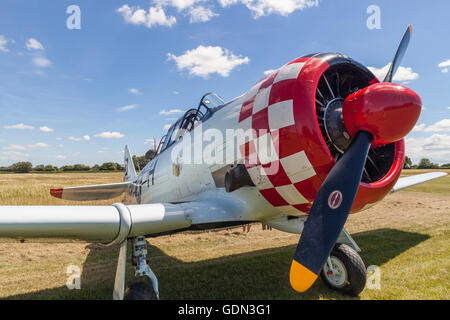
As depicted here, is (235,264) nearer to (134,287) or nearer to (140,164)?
(134,287)

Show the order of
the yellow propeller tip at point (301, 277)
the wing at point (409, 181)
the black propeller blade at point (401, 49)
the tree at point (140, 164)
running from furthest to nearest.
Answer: the tree at point (140, 164)
the wing at point (409, 181)
the black propeller blade at point (401, 49)
the yellow propeller tip at point (301, 277)

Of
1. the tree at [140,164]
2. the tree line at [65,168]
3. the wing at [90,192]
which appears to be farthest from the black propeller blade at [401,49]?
the tree line at [65,168]

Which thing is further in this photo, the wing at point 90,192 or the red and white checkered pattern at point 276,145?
the wing at point 90,192

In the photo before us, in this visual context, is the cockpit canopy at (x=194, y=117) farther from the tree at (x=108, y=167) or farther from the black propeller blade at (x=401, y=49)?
the tree at (x=108, y=167)

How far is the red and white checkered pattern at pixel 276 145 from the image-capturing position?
253 centimetres

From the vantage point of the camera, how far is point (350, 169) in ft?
7.25

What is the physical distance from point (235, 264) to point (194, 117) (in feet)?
9.08

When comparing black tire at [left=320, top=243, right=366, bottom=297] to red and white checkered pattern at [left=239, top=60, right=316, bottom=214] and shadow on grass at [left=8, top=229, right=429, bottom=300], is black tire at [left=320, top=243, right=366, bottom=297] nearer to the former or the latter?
shadow on grass at [left=8, top=229, right=429, bottom=300]

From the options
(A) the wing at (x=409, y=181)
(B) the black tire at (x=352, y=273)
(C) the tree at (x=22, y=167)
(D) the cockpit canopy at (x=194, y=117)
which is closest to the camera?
(B) the black tire at (x=352, y=273)

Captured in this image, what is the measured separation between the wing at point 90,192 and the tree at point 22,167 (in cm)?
6875

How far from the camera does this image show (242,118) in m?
3.06

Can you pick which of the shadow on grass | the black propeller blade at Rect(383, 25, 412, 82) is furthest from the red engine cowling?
the shadow on grass

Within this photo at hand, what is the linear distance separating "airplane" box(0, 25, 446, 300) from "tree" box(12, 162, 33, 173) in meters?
75.1
